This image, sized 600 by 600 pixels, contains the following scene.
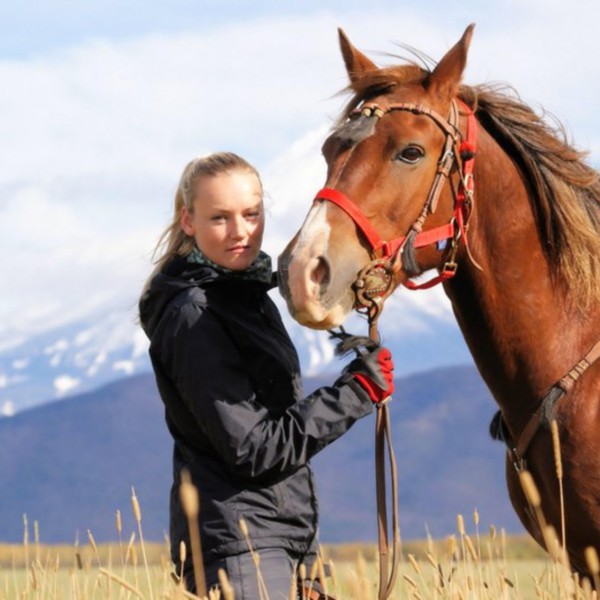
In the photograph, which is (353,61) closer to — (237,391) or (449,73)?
(449,73)

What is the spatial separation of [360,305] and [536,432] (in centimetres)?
86

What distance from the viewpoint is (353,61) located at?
5762 mm

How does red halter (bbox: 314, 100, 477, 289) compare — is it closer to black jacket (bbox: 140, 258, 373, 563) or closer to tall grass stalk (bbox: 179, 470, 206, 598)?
black jacket (bbox: 140, 258, 373, 563)

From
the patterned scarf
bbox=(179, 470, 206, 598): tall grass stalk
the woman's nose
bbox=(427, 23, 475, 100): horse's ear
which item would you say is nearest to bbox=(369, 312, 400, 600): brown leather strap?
the patterned scarf

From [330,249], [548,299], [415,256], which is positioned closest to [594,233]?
[548,299]

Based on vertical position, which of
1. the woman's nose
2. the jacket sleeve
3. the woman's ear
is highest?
the woman's ear

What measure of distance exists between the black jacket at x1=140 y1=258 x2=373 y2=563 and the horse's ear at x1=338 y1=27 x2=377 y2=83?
1050 mm

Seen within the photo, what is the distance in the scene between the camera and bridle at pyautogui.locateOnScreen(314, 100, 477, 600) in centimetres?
494

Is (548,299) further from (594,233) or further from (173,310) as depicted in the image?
(173,310)

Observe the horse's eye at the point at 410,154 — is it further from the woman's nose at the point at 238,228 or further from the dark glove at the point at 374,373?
the dark glove at the point at 374,373

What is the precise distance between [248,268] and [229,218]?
0.18 m

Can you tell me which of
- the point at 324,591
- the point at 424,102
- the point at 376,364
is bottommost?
the point at 324,591

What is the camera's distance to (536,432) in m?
5.37

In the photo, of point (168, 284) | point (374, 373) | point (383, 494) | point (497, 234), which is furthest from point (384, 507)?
point (497, 234)
